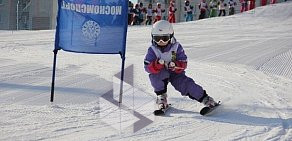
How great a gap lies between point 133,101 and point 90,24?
1002 mm

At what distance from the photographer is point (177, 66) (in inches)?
170

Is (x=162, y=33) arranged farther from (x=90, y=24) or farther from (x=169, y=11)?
(x=169, y=11)

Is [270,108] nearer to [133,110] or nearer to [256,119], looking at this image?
[256,119]

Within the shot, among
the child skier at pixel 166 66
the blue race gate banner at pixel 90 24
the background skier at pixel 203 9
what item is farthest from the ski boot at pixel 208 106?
the background skier at pixel 203 9

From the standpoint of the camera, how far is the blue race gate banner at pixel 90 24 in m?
4.23

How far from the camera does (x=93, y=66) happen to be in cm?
722

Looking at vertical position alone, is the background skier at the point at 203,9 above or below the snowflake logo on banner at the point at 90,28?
above

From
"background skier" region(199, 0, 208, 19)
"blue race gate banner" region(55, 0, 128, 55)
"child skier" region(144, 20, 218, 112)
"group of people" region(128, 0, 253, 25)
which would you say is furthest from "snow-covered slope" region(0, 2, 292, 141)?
"background skier" region(199, 0, 208, 19)

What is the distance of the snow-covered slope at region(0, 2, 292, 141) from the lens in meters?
3.50

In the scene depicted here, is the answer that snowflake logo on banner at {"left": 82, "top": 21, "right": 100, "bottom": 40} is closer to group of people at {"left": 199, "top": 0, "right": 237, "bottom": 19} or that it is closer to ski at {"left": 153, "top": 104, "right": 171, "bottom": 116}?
ski at {"left": 153, "top": 104, "right": 171, "bottom": 116}

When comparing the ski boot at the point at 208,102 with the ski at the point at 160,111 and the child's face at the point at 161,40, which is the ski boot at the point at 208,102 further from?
the child's face at the point at 161,40

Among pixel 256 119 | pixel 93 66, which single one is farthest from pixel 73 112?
pixel 93 66

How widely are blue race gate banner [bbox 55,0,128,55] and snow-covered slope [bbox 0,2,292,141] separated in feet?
2.09

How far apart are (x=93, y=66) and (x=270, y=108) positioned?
11.8 feet
